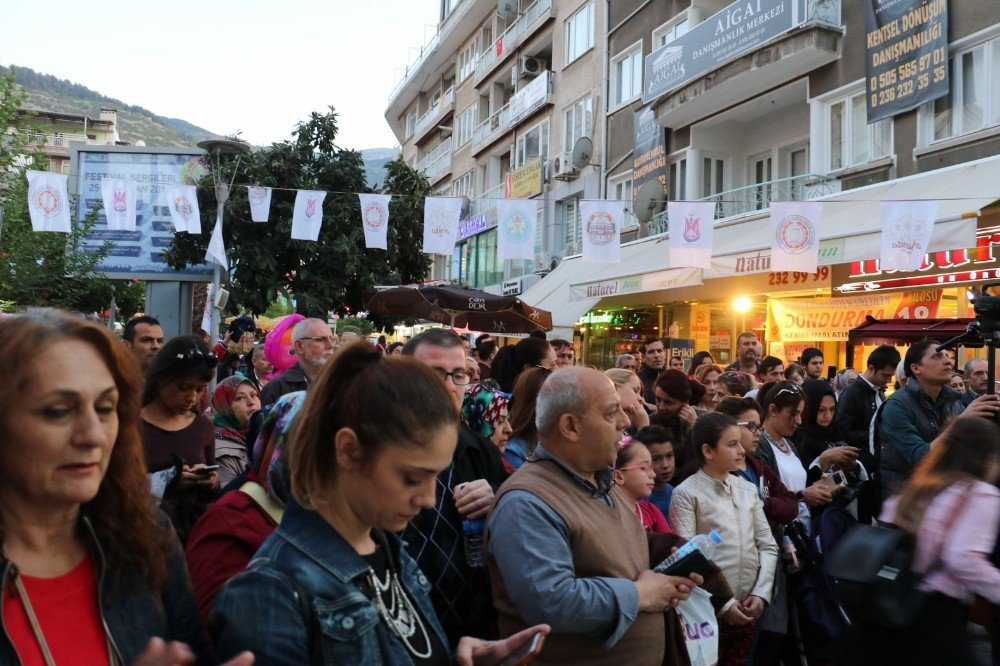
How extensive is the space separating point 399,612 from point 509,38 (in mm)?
30252

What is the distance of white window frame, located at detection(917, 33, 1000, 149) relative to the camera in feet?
38.3

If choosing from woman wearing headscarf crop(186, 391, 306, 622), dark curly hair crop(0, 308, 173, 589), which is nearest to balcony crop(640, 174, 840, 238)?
woman wearing headscarf crop(186, 391, 306, 622)

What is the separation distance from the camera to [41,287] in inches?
731

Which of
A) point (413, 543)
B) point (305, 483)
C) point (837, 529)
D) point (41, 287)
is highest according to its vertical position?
point (41, 287)

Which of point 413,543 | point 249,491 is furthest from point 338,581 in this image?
point 413,543

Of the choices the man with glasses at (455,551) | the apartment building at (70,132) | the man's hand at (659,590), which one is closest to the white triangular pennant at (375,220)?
the man with glasses at (455,551)

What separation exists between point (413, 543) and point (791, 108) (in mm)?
15869

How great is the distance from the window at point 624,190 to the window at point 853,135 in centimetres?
676

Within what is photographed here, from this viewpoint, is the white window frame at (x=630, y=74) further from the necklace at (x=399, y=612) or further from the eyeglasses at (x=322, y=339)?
the necklace at (x=399, y=612)

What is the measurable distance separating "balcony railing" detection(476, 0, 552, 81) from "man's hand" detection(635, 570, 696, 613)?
26486 millimetres

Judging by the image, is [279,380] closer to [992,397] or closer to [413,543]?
[413,543]

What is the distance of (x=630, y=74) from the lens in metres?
21.9

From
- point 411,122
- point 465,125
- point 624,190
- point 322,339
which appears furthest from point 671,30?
point 411,122

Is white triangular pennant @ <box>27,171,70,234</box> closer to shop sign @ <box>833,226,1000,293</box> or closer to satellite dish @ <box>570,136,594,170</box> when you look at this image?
shop sign @ <box>833,226,1000,293</box>
